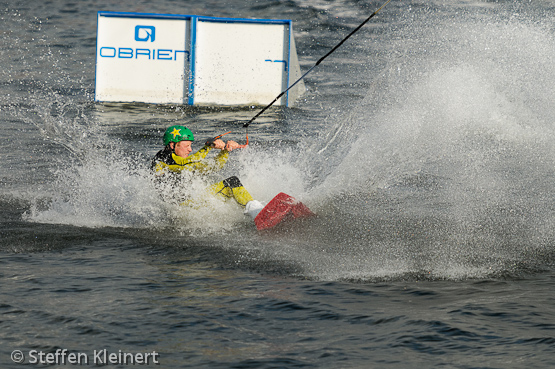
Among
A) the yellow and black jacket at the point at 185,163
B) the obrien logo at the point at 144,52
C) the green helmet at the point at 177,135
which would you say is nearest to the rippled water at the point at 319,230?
the yellow and black jacket at the point at 185,163

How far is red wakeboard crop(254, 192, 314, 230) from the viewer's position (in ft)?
25.0

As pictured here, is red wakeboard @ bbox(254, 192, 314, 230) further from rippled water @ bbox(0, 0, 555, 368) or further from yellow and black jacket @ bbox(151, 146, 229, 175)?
yellow and black jacket @ bbox(151, 146, 229, 175)

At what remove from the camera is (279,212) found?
768 centimetres

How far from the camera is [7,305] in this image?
541cm

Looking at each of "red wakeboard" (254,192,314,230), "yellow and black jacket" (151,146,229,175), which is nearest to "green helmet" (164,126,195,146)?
"yellow and black jacket" (151,146,229,175)

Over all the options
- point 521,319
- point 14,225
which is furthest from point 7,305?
point 521,319

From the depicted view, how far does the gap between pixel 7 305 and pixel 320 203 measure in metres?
4.21

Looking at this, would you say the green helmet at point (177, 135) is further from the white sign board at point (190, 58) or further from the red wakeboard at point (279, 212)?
the white sign board at point (190, 58)

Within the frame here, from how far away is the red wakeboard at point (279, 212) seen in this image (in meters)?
7.63

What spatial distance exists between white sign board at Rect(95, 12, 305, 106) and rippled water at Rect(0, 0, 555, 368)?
469 millimetres

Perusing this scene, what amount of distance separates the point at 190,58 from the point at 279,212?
24.1 feet

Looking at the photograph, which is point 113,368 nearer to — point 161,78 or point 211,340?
point 211,340

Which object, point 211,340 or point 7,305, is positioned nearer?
point 211,340

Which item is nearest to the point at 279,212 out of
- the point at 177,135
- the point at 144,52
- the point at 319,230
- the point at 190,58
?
the point at 319,230
